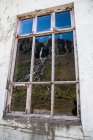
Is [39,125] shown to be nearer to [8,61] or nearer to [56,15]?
[8,61]

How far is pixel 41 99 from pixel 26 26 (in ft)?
4.73

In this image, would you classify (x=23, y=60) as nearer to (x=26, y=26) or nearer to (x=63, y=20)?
(x=26, y=26)

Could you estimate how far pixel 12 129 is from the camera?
7.77 ft

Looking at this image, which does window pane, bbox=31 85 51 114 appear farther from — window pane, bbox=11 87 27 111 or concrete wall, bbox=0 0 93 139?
concrete wall, bbox=0 0 93 139

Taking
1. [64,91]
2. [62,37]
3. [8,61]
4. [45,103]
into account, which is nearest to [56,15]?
[62,37]

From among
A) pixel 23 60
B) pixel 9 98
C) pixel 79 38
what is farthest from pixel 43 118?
pixel 79 38

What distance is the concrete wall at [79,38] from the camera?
209 centimetres

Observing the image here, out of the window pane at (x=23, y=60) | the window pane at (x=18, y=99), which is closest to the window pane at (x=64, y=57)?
the window pane at (x=23, y=60)

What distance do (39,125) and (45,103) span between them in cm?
37

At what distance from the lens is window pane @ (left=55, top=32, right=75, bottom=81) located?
2.48 m

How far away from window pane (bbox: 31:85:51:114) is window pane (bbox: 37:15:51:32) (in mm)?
1065

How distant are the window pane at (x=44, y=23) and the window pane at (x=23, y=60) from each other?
292 millimetres

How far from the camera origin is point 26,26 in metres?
3.06

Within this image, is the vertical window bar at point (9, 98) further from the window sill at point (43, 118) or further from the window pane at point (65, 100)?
the window pane at point (65, 100)
